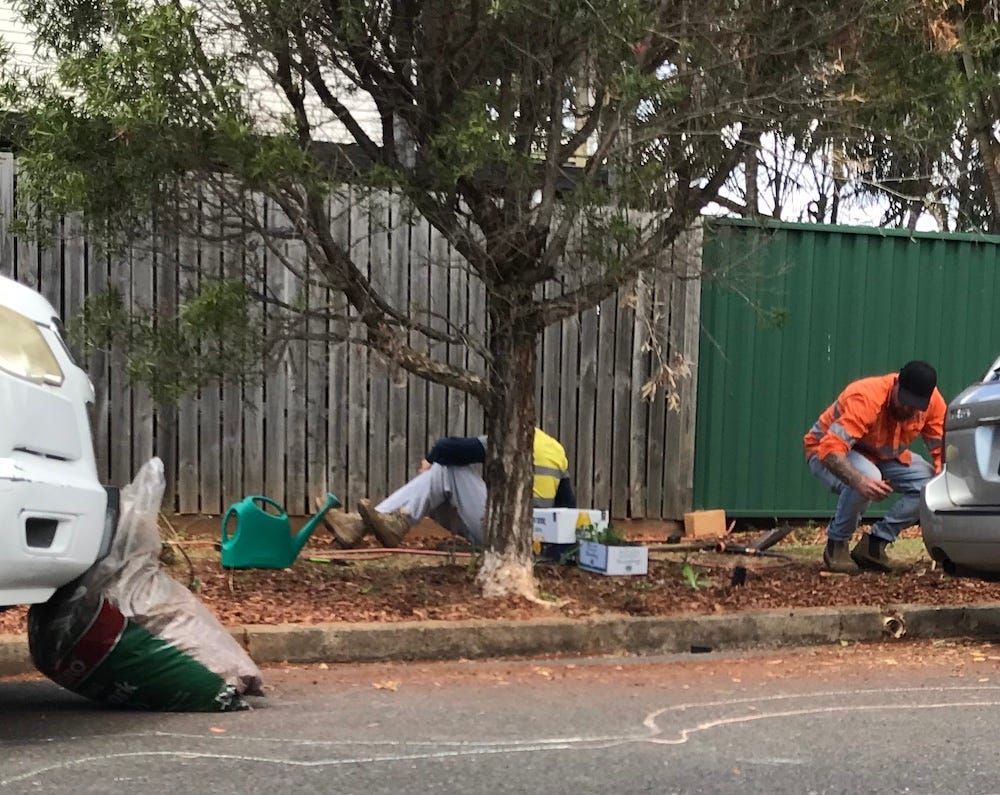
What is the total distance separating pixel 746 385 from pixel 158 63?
5398 mm

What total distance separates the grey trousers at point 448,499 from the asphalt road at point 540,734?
1920mm

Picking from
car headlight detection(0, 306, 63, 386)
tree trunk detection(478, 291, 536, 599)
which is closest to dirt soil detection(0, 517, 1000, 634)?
tree trunk detection(478, 291, 536, 599)

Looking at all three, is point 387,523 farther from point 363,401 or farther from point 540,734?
point 540,734

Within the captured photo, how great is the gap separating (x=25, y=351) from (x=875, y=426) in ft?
17.8

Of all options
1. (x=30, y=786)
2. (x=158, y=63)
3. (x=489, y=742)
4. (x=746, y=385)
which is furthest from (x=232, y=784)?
(x=746, y=385)

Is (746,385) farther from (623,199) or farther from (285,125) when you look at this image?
(285,125)

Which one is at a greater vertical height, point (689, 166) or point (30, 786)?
point (689, 166)

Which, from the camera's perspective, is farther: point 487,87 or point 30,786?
point 487,87

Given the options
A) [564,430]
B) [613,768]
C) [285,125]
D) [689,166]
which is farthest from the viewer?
[564,430]

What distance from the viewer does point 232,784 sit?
11.4 feet

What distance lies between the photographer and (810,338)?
9.39 meters

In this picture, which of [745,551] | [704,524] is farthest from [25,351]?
[704,524]

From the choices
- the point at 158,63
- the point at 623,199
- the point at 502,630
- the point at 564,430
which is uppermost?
the point at 158,63

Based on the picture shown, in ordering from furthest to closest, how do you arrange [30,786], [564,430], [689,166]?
[564,430]
[689,166]
[30,786]
